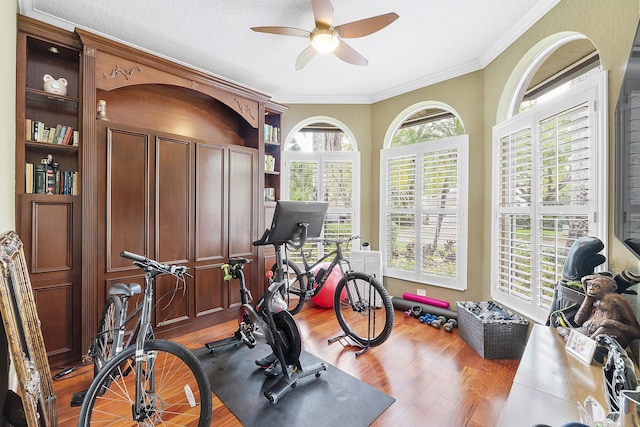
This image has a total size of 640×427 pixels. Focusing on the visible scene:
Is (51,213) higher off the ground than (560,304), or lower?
higher

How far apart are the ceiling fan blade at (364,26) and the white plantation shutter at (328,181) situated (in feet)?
6.74

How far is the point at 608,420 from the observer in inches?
29.8

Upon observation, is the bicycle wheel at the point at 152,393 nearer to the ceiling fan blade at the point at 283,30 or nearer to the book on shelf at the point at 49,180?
the book on shelf at the point at 49,180

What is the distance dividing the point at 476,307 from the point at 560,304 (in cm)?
117

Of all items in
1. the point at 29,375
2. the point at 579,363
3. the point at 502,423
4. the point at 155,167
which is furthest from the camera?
the point at 155,167

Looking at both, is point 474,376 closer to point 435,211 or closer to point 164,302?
point 435,211

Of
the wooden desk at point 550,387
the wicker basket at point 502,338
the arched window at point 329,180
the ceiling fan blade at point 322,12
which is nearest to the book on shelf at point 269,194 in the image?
the arched window at point 329,180

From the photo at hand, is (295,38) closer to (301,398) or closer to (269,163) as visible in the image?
(269,163)

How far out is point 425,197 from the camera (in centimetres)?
368

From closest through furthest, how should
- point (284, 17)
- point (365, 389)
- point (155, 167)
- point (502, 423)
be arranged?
point (502, 423) → point (365, 389) → point (284, 17) → point (155, 167)

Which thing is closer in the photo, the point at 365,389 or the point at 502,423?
the point at 502,423

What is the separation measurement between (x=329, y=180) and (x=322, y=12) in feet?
7.99

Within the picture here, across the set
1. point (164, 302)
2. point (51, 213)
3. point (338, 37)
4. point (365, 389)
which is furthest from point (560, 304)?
point (51, 213)

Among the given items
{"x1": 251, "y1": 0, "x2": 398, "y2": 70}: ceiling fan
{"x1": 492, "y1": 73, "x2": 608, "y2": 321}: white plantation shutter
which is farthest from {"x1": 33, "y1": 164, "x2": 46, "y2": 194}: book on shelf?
{"x1": 492, "y1": 73, "x2": 608, "y2": 321}: white plantation shutter
